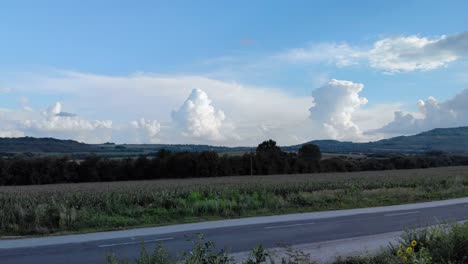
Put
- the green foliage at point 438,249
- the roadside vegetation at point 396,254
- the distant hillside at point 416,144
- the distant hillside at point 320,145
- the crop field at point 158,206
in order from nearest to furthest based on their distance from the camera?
the roadside vegetation at point 396,254, the green foliage at point 438,249, the crop field at point 158,206, the distant hillside at point 320,145, the distant hillside at point 416,144

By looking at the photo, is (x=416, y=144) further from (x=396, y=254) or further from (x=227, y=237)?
(x=396, y=254)

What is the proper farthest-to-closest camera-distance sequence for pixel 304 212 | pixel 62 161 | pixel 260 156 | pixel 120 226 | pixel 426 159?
pixel 426 159
pixel 260 156
pixel 62 161
pixel 304 212
pixel 120 226

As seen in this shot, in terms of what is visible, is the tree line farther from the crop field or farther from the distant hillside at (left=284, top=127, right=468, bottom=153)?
the crop field

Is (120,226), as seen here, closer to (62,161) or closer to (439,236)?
(439,236)

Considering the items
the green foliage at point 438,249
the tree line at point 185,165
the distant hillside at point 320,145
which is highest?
the distant hillside at point 320,145

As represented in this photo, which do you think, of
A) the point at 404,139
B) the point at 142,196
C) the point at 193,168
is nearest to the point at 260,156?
the point at 193,168

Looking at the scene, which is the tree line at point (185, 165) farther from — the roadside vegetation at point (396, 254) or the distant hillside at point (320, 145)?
the roadside vegetation at point (396, 254)

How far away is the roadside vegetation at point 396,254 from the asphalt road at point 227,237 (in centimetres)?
182

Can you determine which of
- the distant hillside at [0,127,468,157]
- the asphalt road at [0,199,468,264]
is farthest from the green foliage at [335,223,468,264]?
the distant hillside at [0,127,468,157]

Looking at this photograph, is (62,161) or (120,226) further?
(62,161)

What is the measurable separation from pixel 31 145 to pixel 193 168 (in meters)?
58.2

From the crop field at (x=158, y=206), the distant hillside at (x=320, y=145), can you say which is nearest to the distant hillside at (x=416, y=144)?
the distant hillside at (x=320, y=145)

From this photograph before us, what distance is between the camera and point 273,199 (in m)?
25.0

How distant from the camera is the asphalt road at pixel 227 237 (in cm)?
1146
